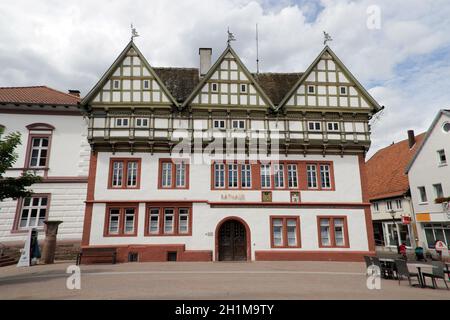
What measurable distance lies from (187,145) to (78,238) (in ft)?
33.8

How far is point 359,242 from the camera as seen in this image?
20188mm

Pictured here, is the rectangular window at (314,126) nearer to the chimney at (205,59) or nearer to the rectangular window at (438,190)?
the chimney at (205,59)

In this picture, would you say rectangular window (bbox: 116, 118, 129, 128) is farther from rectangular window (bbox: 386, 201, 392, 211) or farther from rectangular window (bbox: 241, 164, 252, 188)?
rectangular window (bbox: 386, 201, 392, 211)

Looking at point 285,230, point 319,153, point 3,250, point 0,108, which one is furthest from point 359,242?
point 0,108

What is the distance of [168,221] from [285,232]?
7.99 metres

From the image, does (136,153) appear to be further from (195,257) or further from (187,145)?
(195,257)

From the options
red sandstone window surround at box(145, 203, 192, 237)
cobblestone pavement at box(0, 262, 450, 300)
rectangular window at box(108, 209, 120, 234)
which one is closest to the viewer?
cobblestone pavement at box(0, 262, 450, 300)

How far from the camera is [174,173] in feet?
66.9

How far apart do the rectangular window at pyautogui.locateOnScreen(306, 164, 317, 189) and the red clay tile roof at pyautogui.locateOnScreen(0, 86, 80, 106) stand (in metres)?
18.8

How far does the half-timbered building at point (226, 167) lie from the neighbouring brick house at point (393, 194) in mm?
11156

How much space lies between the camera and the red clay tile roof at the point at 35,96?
2277 centimetres

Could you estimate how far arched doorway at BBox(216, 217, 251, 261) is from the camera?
64.8 ft

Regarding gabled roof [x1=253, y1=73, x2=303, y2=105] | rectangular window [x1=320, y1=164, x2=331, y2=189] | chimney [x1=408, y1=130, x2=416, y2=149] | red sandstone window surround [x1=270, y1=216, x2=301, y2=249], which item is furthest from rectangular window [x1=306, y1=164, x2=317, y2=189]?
chimney [x1=408, y1=130, x2=416, y2=149]

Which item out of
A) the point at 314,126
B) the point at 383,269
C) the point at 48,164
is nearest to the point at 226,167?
the point at 314,126
